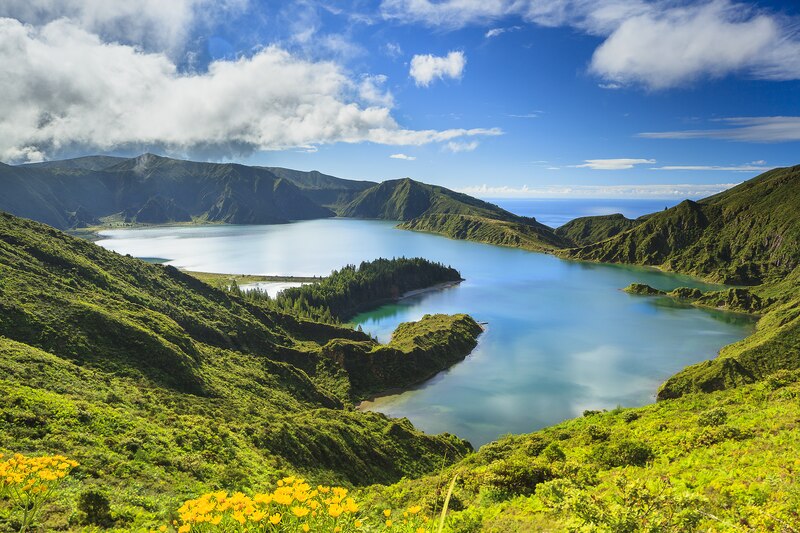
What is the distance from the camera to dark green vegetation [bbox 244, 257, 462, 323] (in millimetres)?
121062

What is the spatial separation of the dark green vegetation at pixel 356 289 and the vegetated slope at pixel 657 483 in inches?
3595

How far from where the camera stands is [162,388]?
38.8 m

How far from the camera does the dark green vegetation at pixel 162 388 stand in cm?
2295

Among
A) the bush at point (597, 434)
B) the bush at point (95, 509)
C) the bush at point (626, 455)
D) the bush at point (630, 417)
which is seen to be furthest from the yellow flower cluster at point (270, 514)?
the bush at point (630, 417)

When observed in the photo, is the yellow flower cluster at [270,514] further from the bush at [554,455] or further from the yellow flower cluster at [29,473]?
the bush at [554,455]

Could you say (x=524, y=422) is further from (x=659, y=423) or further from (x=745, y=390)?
(x=659, y=423)

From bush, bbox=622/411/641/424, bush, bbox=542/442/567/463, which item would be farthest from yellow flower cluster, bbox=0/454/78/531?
bush, bbox=622/411/641/424

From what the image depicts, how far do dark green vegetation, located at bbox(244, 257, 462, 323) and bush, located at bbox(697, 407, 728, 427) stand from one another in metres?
92.5

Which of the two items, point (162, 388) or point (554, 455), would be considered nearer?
point (554, 455)

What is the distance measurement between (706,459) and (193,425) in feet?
107

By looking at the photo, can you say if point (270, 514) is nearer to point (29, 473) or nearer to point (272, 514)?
point (272, 514)

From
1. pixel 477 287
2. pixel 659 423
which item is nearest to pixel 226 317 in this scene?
pixel 659 423

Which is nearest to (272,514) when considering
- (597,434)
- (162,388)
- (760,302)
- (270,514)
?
(270,514)

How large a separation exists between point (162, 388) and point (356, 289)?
104741mm
